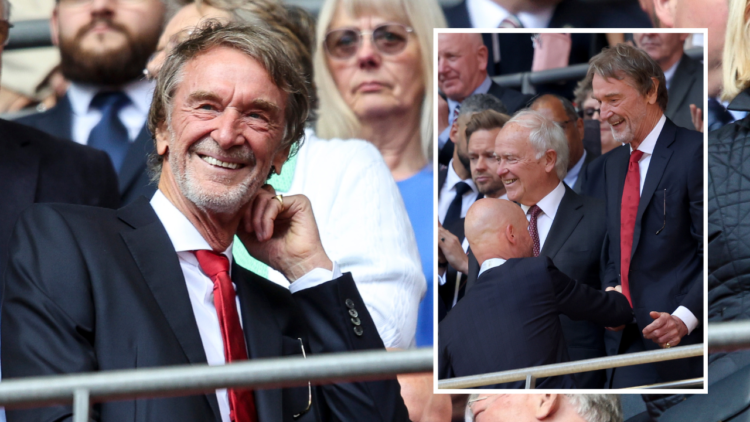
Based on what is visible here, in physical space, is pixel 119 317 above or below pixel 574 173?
below

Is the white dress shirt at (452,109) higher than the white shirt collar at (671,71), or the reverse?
the white shirt collar at (671,71)

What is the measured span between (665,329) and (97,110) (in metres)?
2.01

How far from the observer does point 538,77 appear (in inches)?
115

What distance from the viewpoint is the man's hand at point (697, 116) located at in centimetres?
243

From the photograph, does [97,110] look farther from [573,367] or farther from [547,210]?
[573,367]

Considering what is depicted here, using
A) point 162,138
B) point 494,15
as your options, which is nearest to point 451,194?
point 162,138

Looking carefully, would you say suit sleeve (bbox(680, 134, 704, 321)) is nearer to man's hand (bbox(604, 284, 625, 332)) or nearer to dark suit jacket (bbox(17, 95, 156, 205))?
man's hand (bbox(604, 284, 625, 332))

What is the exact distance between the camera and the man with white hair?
2967mm

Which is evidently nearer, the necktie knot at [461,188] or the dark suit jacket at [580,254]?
the dark suit jacket at [580,254]

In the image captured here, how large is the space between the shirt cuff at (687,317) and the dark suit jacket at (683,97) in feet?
1.44

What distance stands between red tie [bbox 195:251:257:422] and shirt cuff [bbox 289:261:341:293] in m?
0.22

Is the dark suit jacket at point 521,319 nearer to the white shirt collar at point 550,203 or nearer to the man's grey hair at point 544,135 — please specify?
the white shirt collar at point 550,203

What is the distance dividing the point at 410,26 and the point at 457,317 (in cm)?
127

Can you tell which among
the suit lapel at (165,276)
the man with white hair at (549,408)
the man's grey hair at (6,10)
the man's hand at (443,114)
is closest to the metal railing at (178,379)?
the suit lapel at (165,276)
